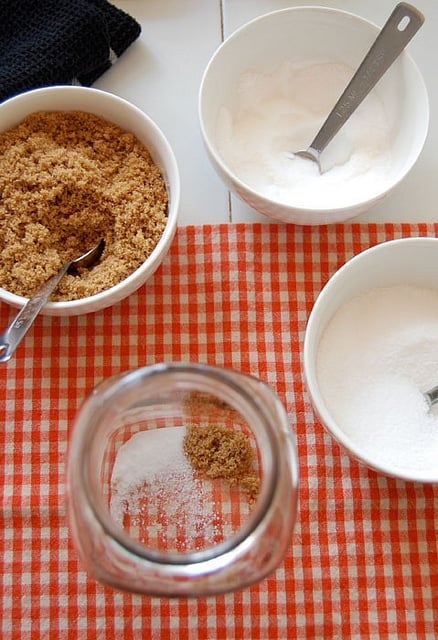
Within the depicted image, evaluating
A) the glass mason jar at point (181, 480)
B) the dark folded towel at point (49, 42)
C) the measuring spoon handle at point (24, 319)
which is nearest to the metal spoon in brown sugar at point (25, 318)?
the measuring spoon handle at point (24, 319)

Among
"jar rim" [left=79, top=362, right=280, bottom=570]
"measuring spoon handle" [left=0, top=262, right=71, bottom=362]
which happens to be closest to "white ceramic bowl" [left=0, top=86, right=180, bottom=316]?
"measuring spoon handle" [left=0, top=262, right=71, bottom=362]

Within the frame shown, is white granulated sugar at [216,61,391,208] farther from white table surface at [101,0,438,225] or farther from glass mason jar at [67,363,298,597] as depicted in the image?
glass mason jar at [67,363,298,597]

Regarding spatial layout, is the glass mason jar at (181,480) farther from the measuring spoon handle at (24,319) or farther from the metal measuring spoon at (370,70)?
the metal measuring spoon at (370,70)

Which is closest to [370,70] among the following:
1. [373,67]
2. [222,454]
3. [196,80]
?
[373,67]

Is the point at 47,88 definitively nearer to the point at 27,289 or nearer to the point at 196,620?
the point at 27,289

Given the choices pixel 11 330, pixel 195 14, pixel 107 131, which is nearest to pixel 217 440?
pixel 11 330

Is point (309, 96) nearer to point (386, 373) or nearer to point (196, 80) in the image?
point (196, 80)
